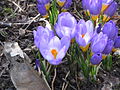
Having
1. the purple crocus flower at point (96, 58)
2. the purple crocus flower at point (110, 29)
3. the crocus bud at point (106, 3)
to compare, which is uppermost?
the crocus bud at point (106, 3)

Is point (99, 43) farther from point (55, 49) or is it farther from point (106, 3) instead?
point (106, 3)

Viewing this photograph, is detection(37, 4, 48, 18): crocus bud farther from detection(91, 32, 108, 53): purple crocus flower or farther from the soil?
detection(91, 32, 108, 53): purple crocus flower

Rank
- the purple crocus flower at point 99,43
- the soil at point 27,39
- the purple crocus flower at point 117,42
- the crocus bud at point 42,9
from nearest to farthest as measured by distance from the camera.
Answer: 1. the purple crocus flower at point 99,43
2. the purple crocus flower at point 117,42
3. the soil at point 27,39
4. the crocus bud at point 42,9

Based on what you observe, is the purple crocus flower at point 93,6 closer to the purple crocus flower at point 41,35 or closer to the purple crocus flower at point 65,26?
the purple crocus flower at point 65,26

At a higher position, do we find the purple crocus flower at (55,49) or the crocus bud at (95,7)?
the crocus bud at (95,7)

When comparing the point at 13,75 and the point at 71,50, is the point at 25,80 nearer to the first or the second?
the point at 13,75

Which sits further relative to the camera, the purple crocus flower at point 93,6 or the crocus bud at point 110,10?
the crocus bud at point 110,10

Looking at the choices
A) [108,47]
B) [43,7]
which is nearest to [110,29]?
[108,47]

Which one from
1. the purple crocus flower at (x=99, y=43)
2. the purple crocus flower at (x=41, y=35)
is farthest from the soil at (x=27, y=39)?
the purple crocus flower at (x=99, y=43)
